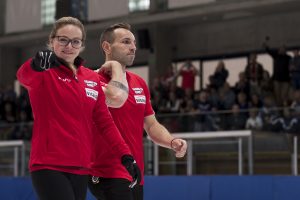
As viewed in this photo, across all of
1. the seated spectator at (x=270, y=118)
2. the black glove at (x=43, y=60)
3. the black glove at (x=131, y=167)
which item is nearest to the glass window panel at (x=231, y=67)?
the seated spectator at (x=270, y=118)

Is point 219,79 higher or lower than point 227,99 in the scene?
higher

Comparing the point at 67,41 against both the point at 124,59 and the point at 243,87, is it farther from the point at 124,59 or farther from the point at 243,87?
the point at 243,87

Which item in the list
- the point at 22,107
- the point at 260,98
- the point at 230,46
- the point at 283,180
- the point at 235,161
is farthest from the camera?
the point at 230,46

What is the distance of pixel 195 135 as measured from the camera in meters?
13.3

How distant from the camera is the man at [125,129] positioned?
507cm

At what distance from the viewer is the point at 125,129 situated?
17.2 feet

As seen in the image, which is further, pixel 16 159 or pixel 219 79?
pixel 219 79

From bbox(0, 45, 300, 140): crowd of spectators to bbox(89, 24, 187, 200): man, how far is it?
7035 millimetres

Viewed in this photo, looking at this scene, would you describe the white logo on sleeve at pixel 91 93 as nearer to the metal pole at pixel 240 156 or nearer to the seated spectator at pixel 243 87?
the metal pole at pixel 240 156

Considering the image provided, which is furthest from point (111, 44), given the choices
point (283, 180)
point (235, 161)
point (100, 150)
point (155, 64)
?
point (155, 64)

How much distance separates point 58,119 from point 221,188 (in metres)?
5.95

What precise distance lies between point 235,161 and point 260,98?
272 cm

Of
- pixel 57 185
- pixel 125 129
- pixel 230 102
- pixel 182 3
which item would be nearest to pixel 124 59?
pixel 125 129

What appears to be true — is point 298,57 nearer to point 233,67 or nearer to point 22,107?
point 233,67
